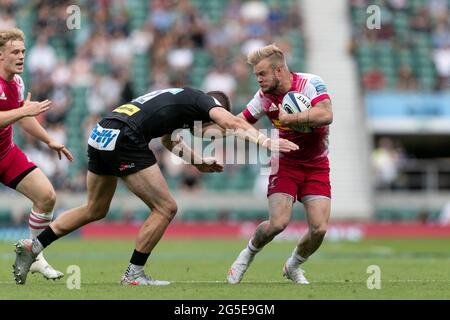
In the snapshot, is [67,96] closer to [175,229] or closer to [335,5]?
[175,229]

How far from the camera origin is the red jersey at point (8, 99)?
1321 cm

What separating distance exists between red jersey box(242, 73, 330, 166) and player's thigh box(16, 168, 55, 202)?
2488 mm

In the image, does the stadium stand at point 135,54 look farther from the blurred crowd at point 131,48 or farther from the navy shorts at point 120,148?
the navy shorts at point 120,148

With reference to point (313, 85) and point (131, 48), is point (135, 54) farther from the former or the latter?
point (313, 85)

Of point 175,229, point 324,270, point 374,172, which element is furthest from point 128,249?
point 374,172

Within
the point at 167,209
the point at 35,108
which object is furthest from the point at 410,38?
the point at 35,108

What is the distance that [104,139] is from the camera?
12500mm

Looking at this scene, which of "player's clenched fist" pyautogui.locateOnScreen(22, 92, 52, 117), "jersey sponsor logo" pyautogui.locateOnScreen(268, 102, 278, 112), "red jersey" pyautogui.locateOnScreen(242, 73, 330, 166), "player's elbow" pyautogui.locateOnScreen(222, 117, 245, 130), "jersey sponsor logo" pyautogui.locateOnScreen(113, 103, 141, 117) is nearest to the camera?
"player's elbow" pyautogui.locateOnScreen(222, 117, 245, 130)

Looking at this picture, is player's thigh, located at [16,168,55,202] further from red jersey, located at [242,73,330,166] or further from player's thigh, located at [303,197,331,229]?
player's thigh, located at [303,197,331,229]

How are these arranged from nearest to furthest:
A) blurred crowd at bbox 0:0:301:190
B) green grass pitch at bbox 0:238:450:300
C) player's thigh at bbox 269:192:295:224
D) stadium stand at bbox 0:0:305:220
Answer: green grass pitch at bbox 0:238:450:300
player's thigh at bbox 269:192:295:224
stadium stand at bbox 0:0:305:220
blurred crowd at bbox 0:0:301:190

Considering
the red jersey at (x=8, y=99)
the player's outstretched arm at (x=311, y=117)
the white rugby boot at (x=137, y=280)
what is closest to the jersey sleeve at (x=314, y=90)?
the player's outstretched arm at (x=311, y=117)

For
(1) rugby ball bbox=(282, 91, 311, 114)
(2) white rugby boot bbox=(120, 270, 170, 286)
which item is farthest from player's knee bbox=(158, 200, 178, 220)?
(1) rugby ball bbox=(282, 91, 311, 114)

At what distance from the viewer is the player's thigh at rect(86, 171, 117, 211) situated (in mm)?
12836

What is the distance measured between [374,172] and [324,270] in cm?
1483
